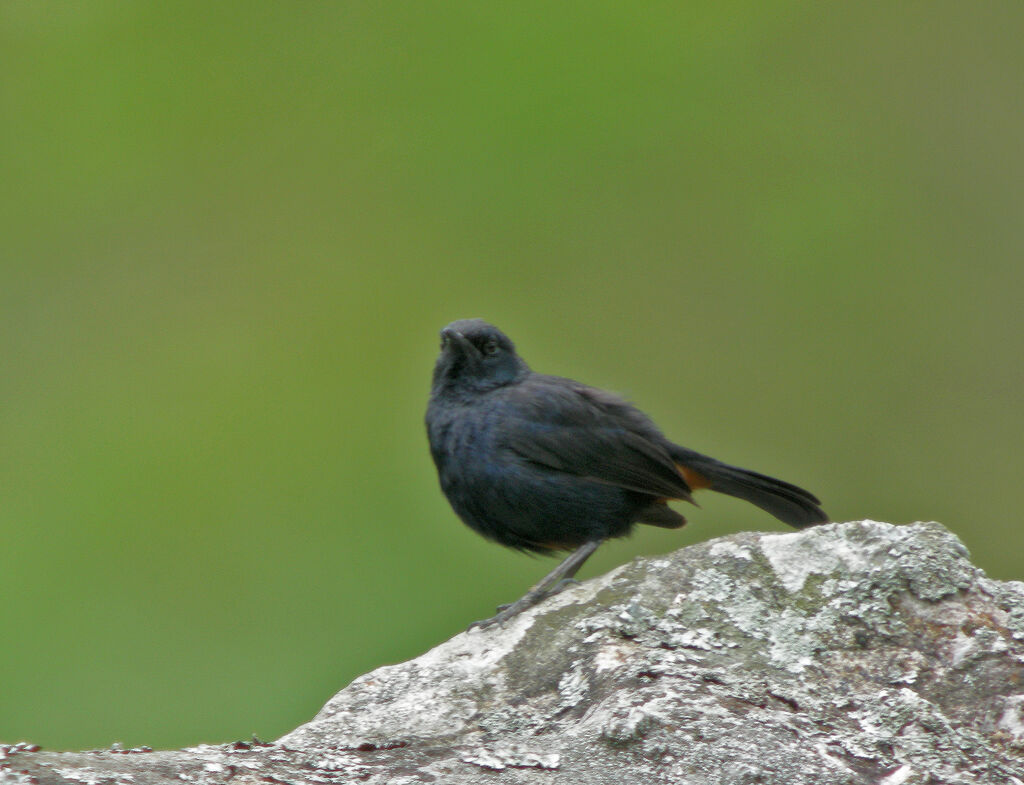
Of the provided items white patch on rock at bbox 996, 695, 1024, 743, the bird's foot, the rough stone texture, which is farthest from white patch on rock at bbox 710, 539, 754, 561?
white patch on rock at bbox 996, 695, 1024, 743

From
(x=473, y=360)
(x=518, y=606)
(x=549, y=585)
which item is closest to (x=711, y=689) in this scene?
(x=518, y=606)

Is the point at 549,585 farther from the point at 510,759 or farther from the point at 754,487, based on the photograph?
the point at 510,759

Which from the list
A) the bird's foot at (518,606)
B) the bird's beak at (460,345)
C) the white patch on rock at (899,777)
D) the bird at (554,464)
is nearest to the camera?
the white patch on rock at (899,777)

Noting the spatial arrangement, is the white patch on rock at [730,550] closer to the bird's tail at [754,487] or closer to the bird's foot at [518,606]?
the bird's foot at [518,606]

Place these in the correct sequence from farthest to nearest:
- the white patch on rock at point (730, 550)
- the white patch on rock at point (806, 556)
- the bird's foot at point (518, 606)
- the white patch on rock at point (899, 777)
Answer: the bird's foot at point (518, 606) < the white patch on rock at point (730, 550) < the white patch on rock at point (806, 556) < the white patch on rock at point (899, 777)

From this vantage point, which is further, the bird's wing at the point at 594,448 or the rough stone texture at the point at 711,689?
the bird's wing at the point at 594,448

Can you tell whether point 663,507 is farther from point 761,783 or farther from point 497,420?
point 761,783

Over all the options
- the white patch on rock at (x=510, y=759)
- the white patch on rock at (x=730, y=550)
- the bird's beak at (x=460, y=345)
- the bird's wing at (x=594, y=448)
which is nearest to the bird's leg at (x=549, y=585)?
the bird's wing at (x=594, y=448)

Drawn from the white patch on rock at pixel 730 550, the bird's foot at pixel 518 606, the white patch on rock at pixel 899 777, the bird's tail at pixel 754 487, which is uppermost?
the bird's tail at pixel 754 487
